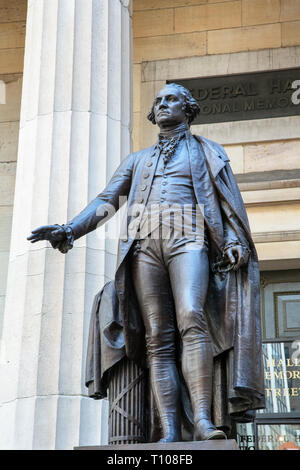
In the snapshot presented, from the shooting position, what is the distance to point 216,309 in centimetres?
588

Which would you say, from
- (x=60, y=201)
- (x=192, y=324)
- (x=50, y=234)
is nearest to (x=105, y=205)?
(x=50, y=234)

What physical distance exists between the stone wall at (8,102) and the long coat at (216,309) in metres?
6.97

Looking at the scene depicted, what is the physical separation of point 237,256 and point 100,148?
450cm

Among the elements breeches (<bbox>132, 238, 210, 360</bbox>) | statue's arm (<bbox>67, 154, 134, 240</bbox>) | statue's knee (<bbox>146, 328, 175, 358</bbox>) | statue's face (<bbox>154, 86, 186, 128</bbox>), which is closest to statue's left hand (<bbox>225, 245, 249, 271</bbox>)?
breeches (<bbox>132, 238, 210, 360</bbox>)

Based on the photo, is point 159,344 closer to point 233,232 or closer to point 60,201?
point 233,232

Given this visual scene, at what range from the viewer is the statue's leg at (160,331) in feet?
18.5

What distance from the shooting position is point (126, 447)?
5234 mm

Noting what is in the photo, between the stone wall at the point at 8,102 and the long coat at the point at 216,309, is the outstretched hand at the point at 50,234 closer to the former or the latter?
the long coat at the point at 216,309

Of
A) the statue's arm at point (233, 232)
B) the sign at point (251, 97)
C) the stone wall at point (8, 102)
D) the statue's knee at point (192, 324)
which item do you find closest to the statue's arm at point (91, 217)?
the statue's arm at point (233, 232)

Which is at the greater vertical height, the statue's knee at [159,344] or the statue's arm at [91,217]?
the statue's arm at [91,217]

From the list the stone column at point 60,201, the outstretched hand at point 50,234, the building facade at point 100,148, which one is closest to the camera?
the outstretched hand at point 50,234
